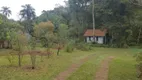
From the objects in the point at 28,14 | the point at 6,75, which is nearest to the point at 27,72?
the point at 6,75

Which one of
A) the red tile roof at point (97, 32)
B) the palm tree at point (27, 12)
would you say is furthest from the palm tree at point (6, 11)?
the red tile roof at point (97, 32)

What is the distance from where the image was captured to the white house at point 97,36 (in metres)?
46.1

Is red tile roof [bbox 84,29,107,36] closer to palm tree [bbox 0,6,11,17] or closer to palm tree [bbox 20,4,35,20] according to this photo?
palm tree [bbox 20,4,35,20]

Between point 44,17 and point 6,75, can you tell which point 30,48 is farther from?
point 44,17

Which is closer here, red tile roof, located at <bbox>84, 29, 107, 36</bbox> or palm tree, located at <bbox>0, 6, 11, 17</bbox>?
red tile roof, located at <bbox>84, 29, 107, 36</bbox>

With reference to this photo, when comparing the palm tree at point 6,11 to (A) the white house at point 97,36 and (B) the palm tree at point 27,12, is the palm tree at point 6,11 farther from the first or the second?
(A) the white house at point 97,36

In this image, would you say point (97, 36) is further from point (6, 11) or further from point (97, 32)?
point (6, 11)

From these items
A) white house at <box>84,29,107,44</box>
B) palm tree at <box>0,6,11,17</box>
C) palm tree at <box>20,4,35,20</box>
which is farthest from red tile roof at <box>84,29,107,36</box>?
palm tree at <box>0,6,11,17</box>

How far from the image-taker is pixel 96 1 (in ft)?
149

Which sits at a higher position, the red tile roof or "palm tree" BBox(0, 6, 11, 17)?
"palm tree" BBox(0, 6, 11, 17)

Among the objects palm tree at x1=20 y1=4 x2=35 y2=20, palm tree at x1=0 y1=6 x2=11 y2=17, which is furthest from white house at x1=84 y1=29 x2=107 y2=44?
palm tree at x1=0 y1=6 x2=11 y2=17

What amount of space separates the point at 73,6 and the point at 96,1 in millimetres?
4879

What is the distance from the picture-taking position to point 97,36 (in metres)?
46.6

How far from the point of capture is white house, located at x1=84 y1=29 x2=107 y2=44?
46.1m
